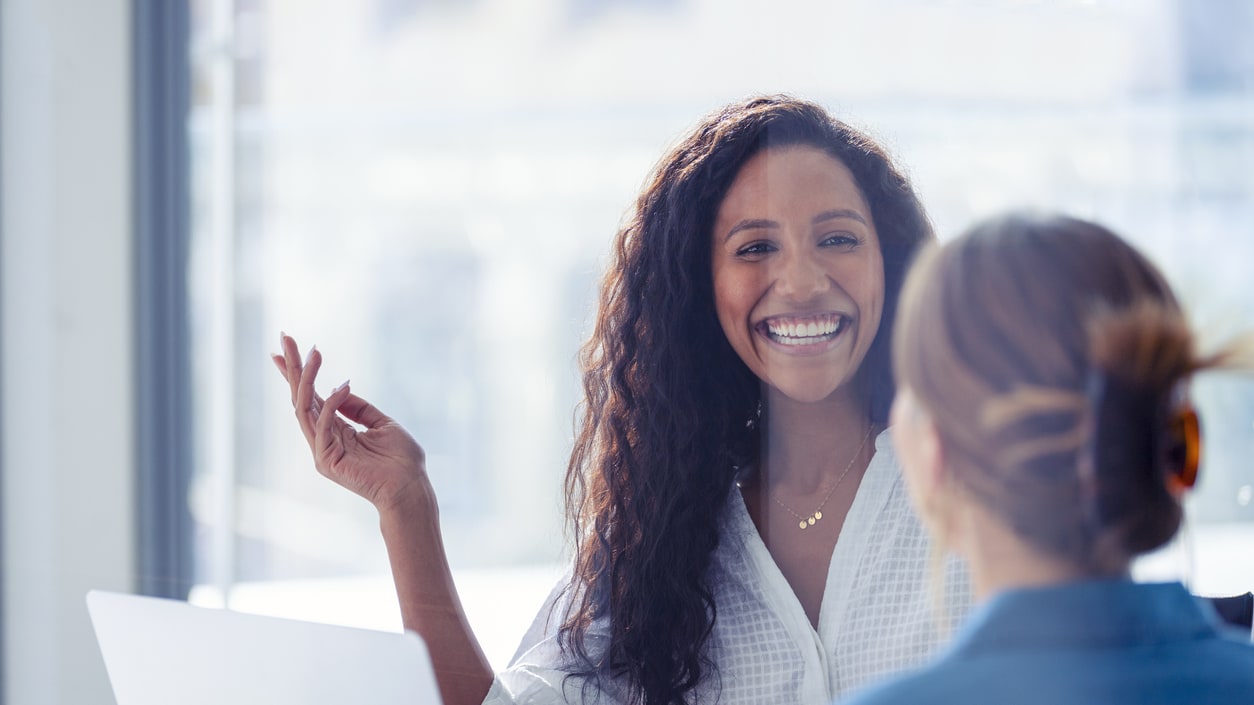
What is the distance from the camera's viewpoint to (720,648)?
0.95 meters

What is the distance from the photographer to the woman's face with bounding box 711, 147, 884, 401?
2.65ft

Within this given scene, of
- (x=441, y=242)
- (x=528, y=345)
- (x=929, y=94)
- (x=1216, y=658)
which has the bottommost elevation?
(x=1216, y=658)

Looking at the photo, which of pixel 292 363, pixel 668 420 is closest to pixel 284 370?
pixel 292 363

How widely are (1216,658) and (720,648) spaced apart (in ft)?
1.52

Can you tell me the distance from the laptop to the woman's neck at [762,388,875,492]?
0.34 metres

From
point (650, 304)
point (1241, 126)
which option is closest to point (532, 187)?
point (650, 304)

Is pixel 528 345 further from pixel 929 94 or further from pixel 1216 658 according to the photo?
pixel 1216 658

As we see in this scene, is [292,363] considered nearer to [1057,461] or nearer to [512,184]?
[512,184]

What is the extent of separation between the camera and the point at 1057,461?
535 millimetres

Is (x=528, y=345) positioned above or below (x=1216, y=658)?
above

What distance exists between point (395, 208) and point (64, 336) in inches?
17.7

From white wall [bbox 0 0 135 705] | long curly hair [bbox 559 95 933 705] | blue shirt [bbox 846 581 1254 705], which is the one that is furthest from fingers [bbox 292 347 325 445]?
blue shirt [bbox 846 581 1254 705]

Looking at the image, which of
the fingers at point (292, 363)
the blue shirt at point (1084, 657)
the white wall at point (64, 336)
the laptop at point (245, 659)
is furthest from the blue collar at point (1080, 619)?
the white wall at point (64, 336)

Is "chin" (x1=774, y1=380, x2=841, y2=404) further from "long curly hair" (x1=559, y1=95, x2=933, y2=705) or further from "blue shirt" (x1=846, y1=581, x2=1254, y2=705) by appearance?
"blue shirt" (x1=846, y1=581, x2=1254, y2=705)
